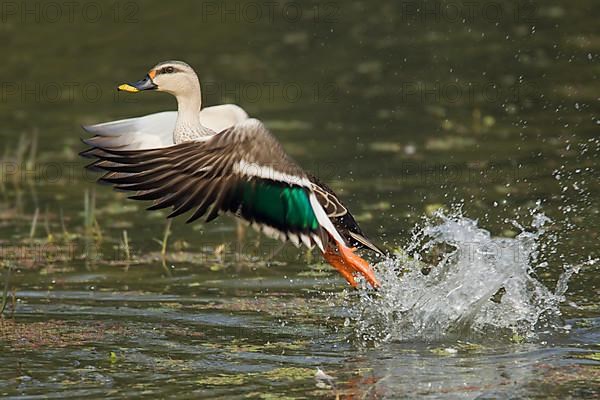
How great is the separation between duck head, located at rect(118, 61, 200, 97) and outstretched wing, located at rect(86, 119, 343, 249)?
744 millimetres

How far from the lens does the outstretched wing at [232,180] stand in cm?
709

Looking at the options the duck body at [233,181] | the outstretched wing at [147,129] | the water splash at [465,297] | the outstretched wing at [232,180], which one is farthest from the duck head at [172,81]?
the water splash at [465,297]

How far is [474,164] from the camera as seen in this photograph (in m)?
11.8

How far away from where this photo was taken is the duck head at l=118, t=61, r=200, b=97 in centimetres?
787

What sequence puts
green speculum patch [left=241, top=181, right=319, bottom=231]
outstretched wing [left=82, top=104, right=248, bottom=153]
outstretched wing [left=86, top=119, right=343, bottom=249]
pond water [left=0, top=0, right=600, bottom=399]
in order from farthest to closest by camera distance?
outstretched wing [left=82, top=104, right=248, bottom=153]
green speculum patch [left=241, top=181, right=319, bottom=231]
outstretched wing [left=86, top=119, right=343, bottom=249]
pond water [left=0, top=0, right=600, bottom=399]

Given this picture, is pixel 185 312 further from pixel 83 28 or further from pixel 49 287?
pixel 83 28

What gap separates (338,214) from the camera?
25.4 feet

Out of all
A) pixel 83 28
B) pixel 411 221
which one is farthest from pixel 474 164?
pixel 83 28

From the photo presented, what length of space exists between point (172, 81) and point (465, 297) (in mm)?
2163

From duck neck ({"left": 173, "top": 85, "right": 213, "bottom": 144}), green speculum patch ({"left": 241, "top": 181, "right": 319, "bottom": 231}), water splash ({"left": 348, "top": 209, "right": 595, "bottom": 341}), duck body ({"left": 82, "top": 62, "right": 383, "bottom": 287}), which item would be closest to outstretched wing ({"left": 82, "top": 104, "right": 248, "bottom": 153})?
duck neck ({"left": 173, "top": 85, "right": 213, "bottom": 144})

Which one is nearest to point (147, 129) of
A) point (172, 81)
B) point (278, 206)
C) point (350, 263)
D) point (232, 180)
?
point (172, 81)

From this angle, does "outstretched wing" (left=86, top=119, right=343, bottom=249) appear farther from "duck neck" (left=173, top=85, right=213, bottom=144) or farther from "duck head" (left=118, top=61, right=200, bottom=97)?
"duck head" (left=118, top=61, right=200, bottom=97)

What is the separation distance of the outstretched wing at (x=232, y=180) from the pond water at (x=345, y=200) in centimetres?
73

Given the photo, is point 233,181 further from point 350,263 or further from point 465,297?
point 465,297
